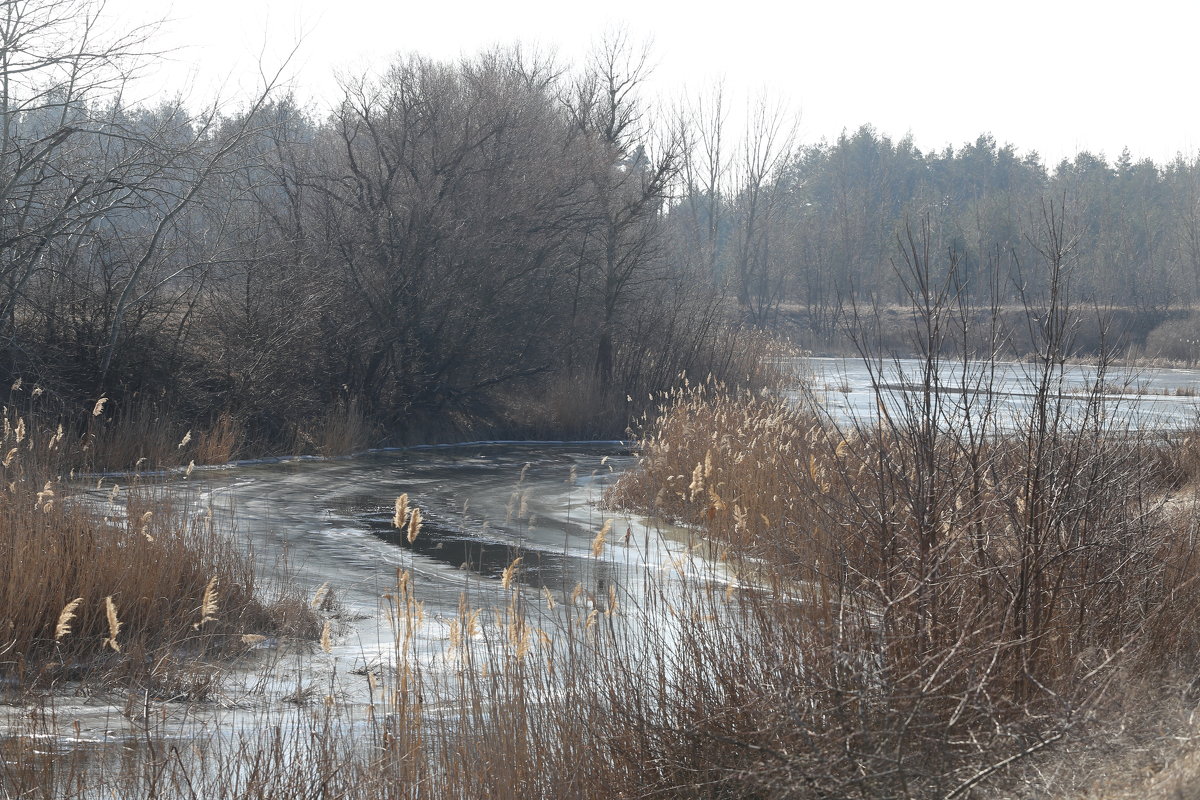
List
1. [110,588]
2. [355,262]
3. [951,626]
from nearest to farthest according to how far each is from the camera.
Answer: [951,626], [110,588], [355,262]

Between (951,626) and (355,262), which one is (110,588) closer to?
(951,626)

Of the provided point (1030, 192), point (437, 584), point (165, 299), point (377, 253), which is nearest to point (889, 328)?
point (1030, 192)

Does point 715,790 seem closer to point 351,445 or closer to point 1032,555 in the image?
point 1032,555

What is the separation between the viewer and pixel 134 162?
13703 mm

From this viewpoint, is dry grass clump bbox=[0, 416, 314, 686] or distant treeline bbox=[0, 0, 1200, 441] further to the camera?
distant treeline bbox=[0, 0, 1200, 441]

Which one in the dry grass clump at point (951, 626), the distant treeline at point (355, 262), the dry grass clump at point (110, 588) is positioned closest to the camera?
the dry grass clump at point (951, 626)

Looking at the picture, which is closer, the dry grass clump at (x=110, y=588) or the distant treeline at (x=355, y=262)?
the dry grass clump at (x=110, y=588)

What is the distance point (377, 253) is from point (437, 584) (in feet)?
40.3

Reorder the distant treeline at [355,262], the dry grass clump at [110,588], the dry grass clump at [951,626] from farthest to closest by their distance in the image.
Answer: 1. the distant treeline at [355,262]
2. the dry grass clump at [110,588]
3. the dry grass clump at [951,626]

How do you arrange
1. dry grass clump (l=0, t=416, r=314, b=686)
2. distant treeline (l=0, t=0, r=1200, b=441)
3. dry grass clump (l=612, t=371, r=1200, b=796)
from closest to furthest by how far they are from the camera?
dry grass clump (l=612, t=371, r=1200, b=796), dry grass clump (l=0, t=416, r=314, b=686), distant treeline (l=0, t=0, r=1200, b=441)

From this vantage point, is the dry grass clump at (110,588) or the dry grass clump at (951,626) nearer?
the dry grass clump at (951,626)

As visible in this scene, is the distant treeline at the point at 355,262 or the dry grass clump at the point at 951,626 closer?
the dry grass clump at the point at 951,626

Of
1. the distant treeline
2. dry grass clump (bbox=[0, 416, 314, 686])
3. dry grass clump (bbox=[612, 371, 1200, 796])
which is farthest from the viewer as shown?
the distant treeline

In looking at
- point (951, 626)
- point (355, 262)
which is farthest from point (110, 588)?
point (355, 262)
